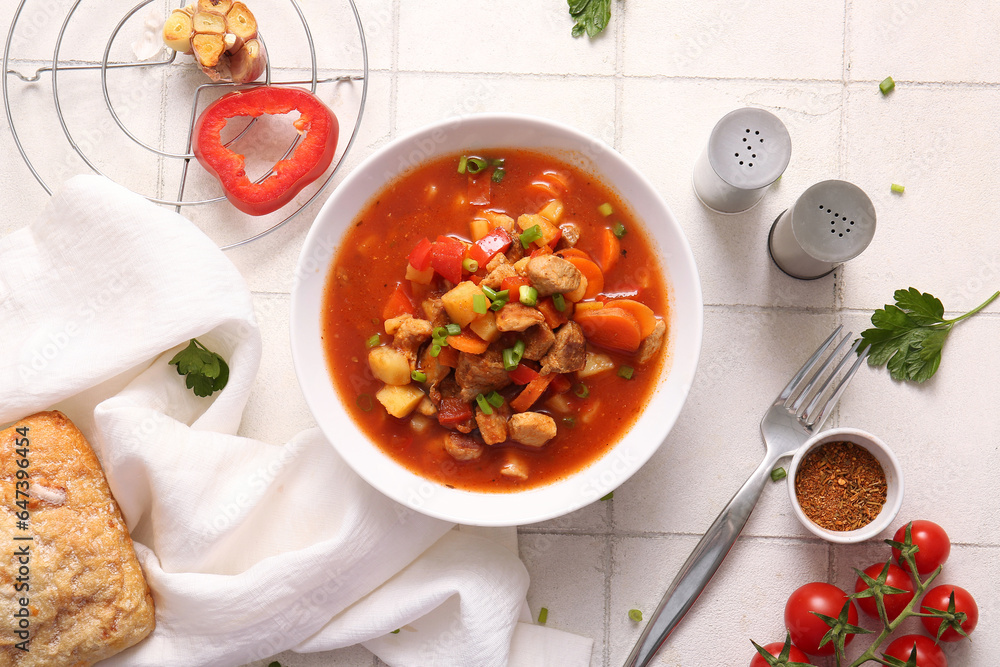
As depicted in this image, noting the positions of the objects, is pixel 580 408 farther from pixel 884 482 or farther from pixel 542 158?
pixel 884 482

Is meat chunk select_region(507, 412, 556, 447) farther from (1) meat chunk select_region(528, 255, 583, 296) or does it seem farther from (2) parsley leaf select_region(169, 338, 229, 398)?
(2) parsley leaf select_region(169, 338, 229, 398)

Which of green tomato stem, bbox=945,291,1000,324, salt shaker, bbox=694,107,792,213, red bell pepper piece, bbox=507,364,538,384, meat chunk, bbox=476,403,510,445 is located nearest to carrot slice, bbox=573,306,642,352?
red bell pepper piece, bbox=507,364,538,384

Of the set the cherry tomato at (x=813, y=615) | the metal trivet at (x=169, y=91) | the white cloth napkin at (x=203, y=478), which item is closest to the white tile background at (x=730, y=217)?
the metal trivet at (x=169, y=91)

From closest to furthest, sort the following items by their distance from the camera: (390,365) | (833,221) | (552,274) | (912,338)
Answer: (552,274), (390,365), (833,221), (912,338)

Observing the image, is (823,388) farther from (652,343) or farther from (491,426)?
(491,426)

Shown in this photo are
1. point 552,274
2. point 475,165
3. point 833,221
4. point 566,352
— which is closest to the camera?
point 552,274

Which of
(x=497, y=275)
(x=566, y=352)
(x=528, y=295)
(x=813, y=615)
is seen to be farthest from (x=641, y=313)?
(x=813, y=615)

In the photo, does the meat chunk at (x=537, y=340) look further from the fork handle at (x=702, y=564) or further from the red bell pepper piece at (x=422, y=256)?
the fork handle at (x=702, y=564)
